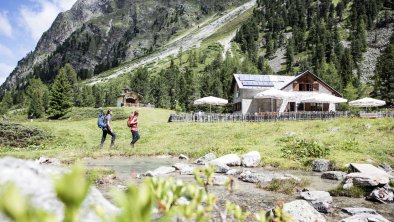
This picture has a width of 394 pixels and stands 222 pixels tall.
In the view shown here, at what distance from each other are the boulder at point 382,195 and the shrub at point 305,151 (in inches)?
348

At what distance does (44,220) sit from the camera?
1177mm

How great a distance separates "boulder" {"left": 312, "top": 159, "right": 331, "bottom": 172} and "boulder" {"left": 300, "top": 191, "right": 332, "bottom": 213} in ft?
24.7

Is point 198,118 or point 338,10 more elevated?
point 338,10

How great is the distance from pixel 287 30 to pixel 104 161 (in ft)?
630

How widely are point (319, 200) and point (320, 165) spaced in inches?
340

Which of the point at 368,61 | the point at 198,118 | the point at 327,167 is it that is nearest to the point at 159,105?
the point at 198,118

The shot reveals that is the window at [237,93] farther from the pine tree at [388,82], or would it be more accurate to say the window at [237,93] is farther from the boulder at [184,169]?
the pine tree at [388,82]

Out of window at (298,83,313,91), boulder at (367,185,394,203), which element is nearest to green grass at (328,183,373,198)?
boulder at (367,185,394,203)

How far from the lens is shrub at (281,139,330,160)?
72.0 feet

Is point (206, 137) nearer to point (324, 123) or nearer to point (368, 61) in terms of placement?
point (324, 123)

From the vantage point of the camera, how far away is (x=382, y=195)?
40.8 ft

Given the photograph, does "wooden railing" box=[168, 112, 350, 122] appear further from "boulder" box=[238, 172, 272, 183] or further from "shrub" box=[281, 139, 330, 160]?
"boulder" box=[238, 172, 272, 183]

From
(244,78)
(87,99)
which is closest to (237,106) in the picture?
(244,78)

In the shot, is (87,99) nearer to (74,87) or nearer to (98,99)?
(98,99)
